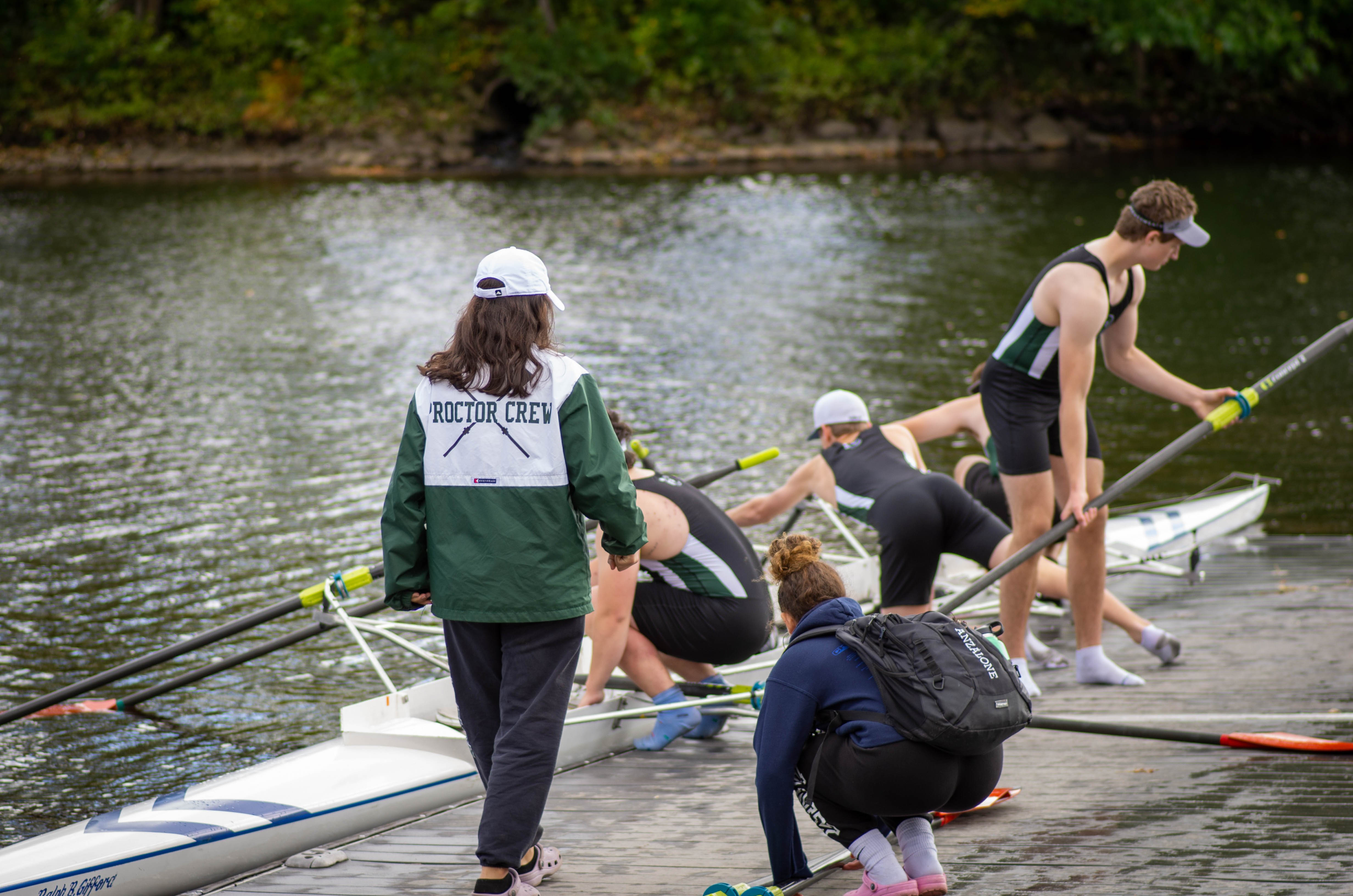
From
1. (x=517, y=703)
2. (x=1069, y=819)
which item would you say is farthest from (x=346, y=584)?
(x=1069, y=819)

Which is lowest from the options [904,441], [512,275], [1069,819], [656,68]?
[1069,819]

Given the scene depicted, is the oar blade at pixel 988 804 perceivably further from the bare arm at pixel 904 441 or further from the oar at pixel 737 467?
the oar at pixel 737 467

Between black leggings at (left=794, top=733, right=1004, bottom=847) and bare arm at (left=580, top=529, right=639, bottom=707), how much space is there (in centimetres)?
132

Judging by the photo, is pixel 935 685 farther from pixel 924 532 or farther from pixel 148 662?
pixel 148 662

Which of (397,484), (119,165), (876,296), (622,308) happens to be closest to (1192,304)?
(876,296)

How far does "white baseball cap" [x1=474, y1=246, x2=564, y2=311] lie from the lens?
10.3 ft

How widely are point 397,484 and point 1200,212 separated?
22.2m

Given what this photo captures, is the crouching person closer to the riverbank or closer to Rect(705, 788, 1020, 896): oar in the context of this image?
Rect(705, 788, 1020, 896): oar

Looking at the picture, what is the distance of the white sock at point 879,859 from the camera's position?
3115 millimetres

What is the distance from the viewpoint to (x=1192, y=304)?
53.0 feet

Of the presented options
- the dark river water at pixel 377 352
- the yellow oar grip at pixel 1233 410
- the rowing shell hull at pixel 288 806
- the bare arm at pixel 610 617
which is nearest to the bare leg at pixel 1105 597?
the yellow oar grip at pixel 1233 410

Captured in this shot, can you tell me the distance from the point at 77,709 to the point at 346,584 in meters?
1.89

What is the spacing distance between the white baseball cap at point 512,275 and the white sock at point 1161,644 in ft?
11.4

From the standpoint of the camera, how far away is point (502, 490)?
3.15m
